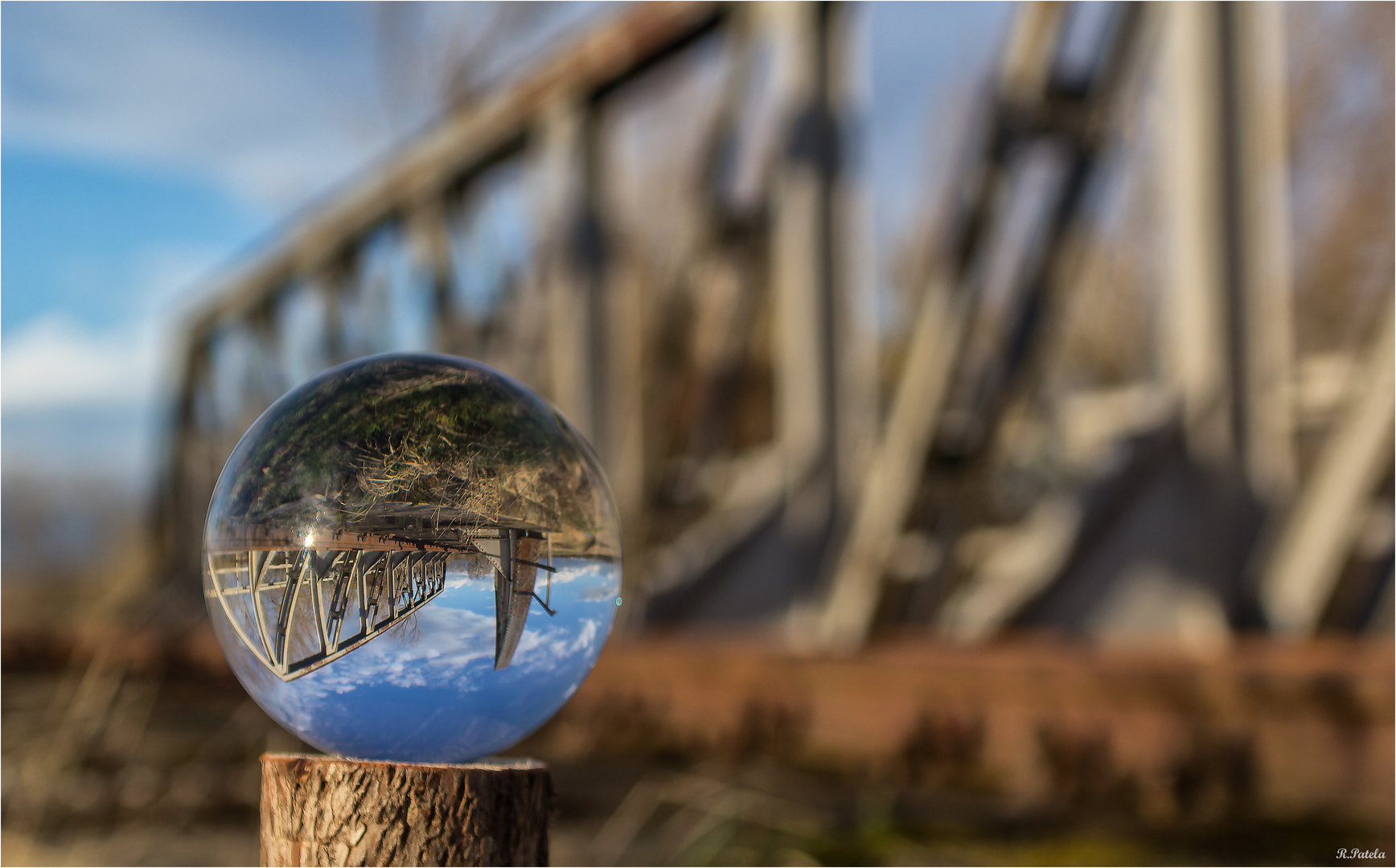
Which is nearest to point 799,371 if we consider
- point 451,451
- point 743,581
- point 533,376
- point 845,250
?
point 845,250

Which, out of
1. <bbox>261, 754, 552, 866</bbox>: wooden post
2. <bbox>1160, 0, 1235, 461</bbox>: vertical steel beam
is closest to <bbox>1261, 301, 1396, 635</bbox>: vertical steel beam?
<bbox>1160, 0, 1235, 461</bbox>: vertical steel beam

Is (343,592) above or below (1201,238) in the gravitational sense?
below

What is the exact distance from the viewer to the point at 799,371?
199 inches

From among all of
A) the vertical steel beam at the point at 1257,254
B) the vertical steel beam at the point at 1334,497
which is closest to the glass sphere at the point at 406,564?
the vertical steel beam at the point at 1334,497

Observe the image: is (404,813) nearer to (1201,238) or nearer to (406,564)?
(406,564)

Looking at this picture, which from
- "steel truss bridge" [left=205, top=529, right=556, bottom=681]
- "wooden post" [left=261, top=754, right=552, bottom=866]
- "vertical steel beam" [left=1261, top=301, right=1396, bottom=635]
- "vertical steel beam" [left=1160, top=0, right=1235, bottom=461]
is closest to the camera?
"steel truss bridge" [left=205, top=529, right=556, bottom=681]

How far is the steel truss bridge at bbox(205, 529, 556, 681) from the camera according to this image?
5.08 ft

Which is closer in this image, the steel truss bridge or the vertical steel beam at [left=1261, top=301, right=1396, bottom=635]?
the steel truss bridge

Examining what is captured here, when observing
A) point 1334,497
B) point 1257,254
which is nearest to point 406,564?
point 1334,497

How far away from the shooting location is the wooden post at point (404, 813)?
1757 mm

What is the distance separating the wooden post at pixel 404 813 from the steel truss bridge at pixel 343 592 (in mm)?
256

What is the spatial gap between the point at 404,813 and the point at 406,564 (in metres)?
0.50

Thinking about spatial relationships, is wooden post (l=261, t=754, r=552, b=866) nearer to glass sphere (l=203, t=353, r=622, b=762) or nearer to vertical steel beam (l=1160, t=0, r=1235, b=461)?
glass sphere (l=203, t=353, r=622, b=762)

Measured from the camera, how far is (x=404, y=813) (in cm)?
176
